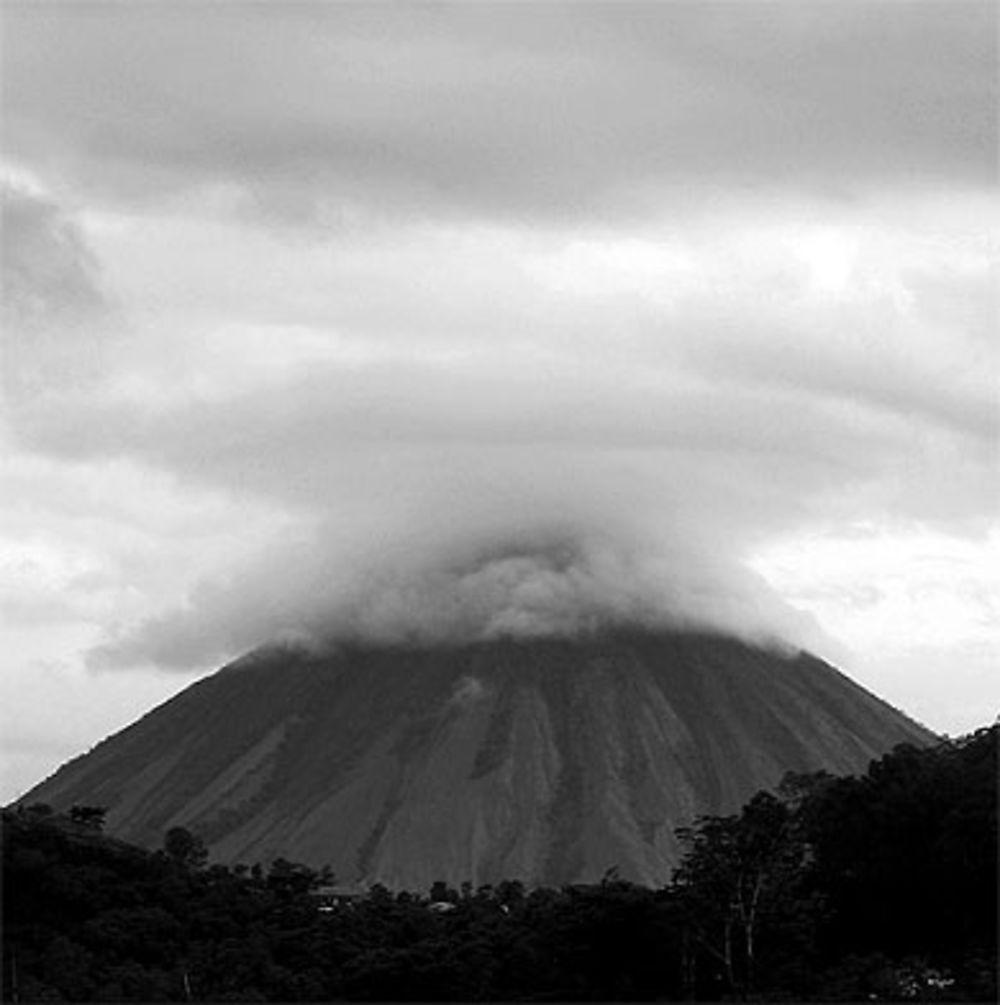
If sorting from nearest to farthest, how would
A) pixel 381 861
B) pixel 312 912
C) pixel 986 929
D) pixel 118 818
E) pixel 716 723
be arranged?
pixel 986 929, pixel 312 912, pixel 381 861, pixel 118 818, pixel 716 723

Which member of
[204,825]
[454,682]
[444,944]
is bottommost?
[444,944]

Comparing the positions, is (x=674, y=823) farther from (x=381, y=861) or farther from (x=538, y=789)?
(x=381, y=861)

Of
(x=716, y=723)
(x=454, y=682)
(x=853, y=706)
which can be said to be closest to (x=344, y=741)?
(x=454, y=682)

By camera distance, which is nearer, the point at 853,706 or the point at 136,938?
the point at 136,938

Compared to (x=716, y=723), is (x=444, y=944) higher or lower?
lower

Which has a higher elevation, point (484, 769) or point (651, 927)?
point (484, 769)

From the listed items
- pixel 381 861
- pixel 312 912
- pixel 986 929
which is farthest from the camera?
pixel 381 861
